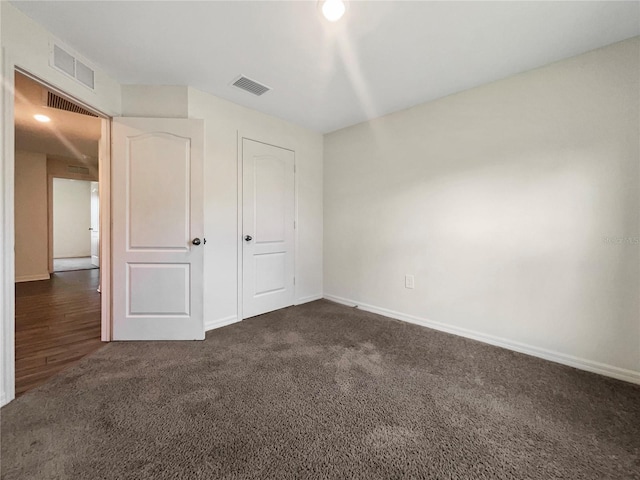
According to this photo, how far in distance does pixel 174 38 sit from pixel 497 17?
224 cm

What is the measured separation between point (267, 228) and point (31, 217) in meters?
5.29

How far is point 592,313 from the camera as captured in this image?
2.00 m

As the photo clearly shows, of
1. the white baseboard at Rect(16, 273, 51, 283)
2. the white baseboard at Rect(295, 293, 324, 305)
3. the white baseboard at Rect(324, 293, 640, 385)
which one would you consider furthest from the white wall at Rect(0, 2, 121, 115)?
the white baseboard at Rect(16, 273, 51, 283)

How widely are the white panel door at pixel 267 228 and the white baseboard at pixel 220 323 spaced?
0.15 m

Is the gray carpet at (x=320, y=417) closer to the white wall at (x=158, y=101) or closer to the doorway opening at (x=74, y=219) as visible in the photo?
the white wall at (x=158, y=101)

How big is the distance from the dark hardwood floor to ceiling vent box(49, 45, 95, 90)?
7.40 ft

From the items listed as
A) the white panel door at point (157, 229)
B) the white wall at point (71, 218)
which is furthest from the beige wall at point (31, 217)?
the white panel door at point (157, 229)

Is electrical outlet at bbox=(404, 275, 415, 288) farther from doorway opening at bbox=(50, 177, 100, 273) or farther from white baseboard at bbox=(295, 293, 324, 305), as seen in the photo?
doorway opening at bbox=(50, 177, 100, 273)

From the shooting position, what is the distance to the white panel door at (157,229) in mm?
2443

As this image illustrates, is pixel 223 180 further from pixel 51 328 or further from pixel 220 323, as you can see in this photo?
pixel 51 328

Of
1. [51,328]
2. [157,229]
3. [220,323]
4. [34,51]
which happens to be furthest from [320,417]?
[51,328]

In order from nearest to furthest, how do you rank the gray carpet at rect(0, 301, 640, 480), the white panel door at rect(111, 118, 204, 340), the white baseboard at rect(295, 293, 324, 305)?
the gray carpet at rect(0, 301, 640, 480)
the white panel door at rect(111, 118, 204, 340)
the white baseboard at rect(295, 293, 324, 305)

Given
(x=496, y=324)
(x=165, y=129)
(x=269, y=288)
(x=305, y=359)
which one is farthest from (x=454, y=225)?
(x=165, y=129)

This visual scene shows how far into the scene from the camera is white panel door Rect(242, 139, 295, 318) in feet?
10.2
